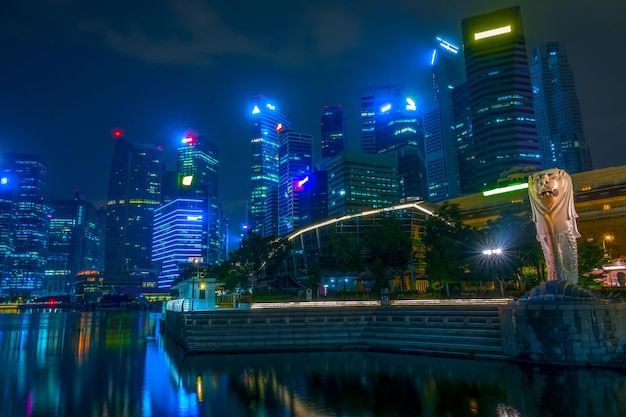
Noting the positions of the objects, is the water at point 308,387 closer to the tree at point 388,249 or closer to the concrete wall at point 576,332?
the concrete wall at point 576,332

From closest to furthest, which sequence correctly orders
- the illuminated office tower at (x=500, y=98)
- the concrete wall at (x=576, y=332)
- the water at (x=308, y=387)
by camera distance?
the water at (x=308, y=387) → the concrete wall at (x=576, y=332) → the illuminated office tower at (x=500, y=98)

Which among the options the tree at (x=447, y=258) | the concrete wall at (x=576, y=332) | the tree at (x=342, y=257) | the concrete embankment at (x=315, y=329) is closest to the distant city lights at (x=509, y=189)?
the tree at (x=447, y=258)

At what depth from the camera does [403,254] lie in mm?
54438

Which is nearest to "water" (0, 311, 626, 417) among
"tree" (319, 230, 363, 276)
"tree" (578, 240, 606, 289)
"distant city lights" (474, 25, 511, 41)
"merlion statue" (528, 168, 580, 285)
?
"merlion statue" (528, 168, 580, 285)

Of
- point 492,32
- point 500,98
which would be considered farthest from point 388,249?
point 492,32

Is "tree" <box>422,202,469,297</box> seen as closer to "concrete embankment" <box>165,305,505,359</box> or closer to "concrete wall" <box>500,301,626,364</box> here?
"concrete embankment" <box>165,305,505,359</box>

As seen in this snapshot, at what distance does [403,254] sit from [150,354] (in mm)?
31373

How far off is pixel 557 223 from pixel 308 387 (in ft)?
65.3

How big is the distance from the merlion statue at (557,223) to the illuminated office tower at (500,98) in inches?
6432

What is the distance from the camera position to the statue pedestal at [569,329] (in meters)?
26.0

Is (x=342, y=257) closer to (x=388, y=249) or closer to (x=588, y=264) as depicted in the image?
(x=388, y=249)

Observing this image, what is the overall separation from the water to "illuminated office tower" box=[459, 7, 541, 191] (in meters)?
171

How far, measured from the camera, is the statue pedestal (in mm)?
25969

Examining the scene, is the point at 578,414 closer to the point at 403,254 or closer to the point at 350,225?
the point at 403,254
